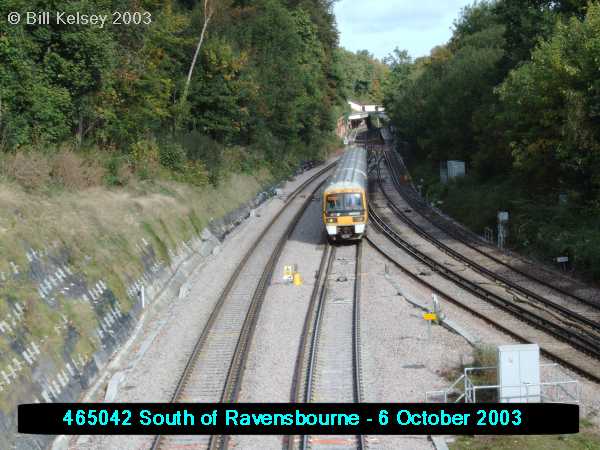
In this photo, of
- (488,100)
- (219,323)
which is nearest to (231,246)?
(219,323)

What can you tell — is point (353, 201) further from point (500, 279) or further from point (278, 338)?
point (278, 338)

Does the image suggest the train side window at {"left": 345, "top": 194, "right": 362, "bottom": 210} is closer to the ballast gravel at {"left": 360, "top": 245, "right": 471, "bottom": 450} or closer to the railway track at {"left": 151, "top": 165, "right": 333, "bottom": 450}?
the railway track at {"left": 151, "top": 165, "right": 333, "bottom": 450}

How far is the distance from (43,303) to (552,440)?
448 inches

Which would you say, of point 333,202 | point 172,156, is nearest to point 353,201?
point 333,202

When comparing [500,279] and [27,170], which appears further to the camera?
[500,279]

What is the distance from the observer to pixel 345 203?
28.7 metres

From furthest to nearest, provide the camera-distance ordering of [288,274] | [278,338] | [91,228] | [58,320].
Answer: [288,274] < [91,228] < [278,338] < [58,320]

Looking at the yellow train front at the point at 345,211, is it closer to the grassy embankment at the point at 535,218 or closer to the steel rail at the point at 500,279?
the steel rail at the point at 500,279

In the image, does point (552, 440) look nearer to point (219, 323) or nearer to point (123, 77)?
point (219, 323)

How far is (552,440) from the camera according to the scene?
11969 mm

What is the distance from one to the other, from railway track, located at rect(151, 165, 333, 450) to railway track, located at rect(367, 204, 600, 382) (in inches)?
229

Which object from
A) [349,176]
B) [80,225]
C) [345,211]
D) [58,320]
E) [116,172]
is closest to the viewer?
[58,320]
